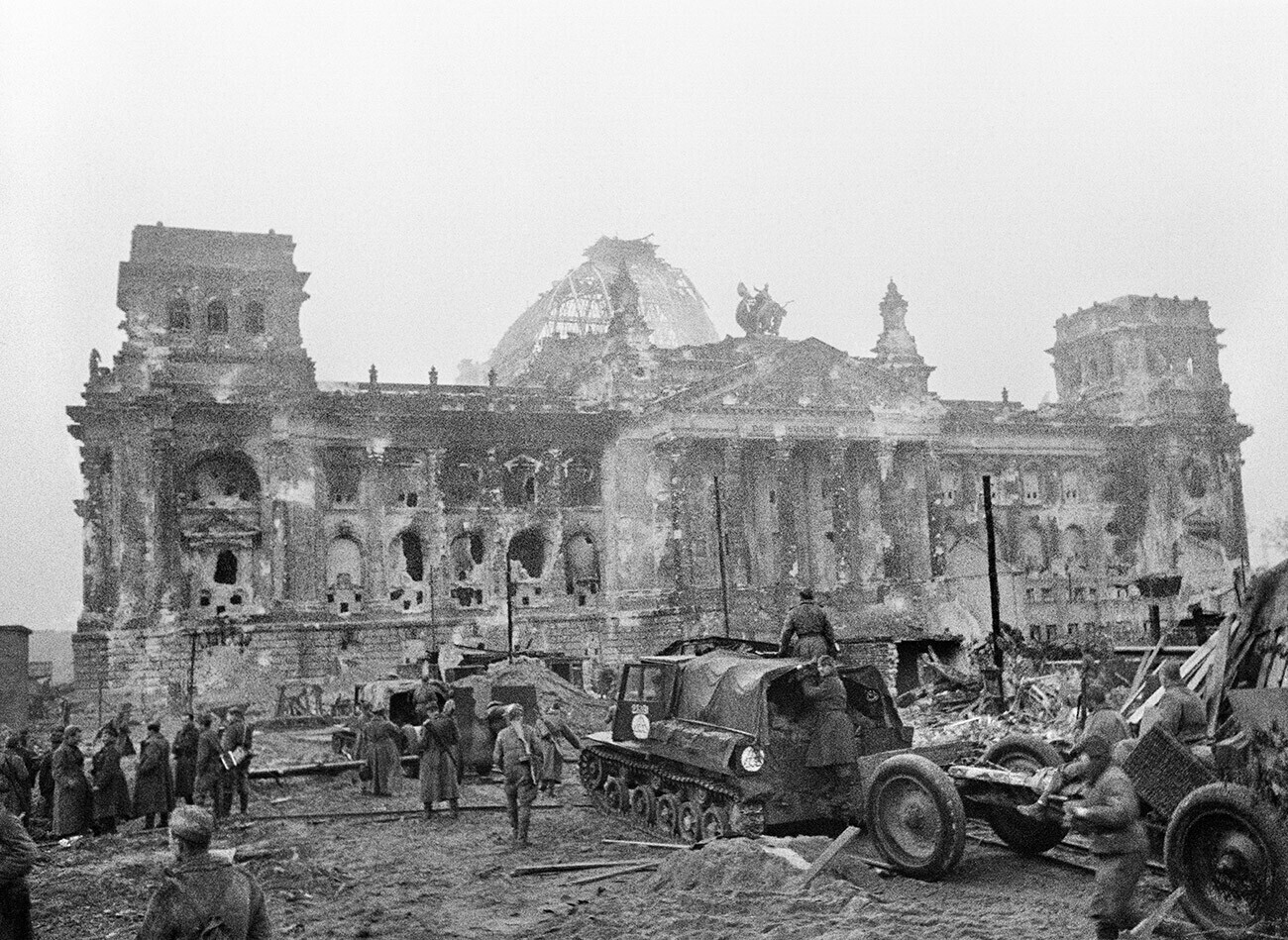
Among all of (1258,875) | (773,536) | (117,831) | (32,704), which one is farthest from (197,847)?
(773,536)

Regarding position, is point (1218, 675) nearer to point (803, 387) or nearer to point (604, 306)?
point (803, 387)

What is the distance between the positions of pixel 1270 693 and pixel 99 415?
36376 mm

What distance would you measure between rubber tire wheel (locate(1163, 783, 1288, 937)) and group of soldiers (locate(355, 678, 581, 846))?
24.9 feet

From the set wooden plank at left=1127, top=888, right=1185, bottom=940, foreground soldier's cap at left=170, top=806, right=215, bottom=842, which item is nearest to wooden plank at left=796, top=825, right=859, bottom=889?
wooden plank at left=1127, top=888, right=1185, bottom=940

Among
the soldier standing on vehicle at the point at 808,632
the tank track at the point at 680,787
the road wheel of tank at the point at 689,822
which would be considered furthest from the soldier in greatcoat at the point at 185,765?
the soldier standing on vehicle at the point at 808,632

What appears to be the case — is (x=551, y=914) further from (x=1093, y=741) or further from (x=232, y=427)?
(x=232, y=427)

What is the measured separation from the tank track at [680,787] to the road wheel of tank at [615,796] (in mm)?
64

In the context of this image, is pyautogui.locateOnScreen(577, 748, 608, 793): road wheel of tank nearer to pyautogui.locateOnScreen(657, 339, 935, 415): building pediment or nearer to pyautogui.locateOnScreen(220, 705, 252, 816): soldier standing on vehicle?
pyautogui.locateOnScreen(220, 705, 252, 816): soldier standing on vehicle

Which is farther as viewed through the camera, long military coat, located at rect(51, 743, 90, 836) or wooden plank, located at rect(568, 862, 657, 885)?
long military coat, located at rect(51, 743, 90, 836)

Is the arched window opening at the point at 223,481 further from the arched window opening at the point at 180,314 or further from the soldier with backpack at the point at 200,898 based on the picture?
the soldier with backpack at the point at 200,898

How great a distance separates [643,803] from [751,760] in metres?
3.02

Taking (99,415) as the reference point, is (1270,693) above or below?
below

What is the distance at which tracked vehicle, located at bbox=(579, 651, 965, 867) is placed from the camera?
13.1 meters

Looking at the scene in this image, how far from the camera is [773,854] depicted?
1123 centimetres
